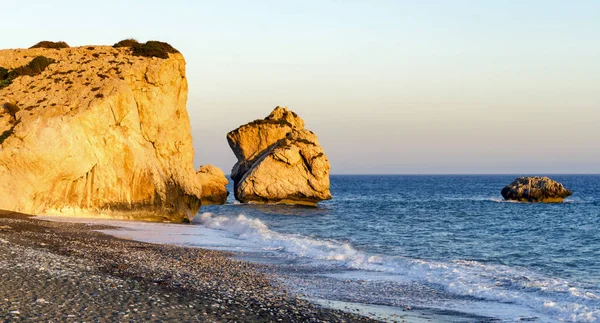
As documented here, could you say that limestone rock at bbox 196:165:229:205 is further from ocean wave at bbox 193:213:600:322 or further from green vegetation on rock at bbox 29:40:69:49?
ocean wave at bbox 193:213:600:322

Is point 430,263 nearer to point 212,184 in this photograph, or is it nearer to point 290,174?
point 290,174

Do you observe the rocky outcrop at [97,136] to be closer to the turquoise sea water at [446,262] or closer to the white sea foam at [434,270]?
the white sea foam at [434,270]

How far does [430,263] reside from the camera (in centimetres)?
2538

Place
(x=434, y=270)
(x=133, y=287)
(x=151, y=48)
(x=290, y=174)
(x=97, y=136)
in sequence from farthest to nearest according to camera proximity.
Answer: (x=290, y=174)
(x=151, y=48)
(x=97, y=136)
(x=434, y=270)
(x=133, y=287)

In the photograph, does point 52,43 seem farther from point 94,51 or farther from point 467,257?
point 467,257

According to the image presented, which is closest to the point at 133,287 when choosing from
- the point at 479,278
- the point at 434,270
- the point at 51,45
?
the point at 479,278

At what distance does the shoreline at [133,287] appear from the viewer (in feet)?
39.2

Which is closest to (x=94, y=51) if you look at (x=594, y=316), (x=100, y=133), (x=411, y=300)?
(x=100, y=133)

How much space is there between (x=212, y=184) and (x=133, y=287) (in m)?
70.7

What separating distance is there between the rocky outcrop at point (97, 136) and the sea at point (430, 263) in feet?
14.0

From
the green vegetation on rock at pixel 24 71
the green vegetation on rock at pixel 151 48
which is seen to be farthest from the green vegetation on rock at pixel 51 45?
the green vegetation on rock at pixel 24 71

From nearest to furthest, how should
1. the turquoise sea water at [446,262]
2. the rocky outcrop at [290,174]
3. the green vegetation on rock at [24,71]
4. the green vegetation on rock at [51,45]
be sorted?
the turquoise sea water at [446,262] → the green vegetation on rock at [24,71] → the green vegetation on rock at [51,45] → the rocky outcrop at [290,174]

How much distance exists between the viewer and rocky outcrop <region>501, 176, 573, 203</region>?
84312mm

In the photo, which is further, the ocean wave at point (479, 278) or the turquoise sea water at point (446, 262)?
the turquoise sea water at point (446, 262)
